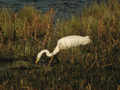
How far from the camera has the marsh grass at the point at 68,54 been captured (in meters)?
4.30

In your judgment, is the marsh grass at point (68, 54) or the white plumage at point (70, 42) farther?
the white plumage at point (70, 42)

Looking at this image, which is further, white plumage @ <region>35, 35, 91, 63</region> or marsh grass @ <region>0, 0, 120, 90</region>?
white plumage @ <region>35, 35, 91, 63</region>

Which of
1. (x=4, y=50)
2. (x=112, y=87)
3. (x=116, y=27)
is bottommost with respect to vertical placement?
(x=112, y=87)

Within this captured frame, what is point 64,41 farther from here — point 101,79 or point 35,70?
point 101,79

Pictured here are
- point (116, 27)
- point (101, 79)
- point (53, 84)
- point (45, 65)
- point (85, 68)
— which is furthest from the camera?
point (116, 27)

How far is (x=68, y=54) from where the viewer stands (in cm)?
560

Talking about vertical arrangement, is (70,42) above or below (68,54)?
above

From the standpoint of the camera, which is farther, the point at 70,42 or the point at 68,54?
the point at 70,42

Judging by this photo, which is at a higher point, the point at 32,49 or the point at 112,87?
the point at 32,49

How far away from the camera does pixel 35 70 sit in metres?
4.98

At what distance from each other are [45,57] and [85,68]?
1.25m

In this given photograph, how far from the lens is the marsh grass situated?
14.1ft

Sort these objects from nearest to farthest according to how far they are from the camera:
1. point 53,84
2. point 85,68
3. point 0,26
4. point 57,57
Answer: point 53,84 → point 85,68 → point 57,57 → point 0,26

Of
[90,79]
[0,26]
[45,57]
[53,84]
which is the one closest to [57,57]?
[45,57]
